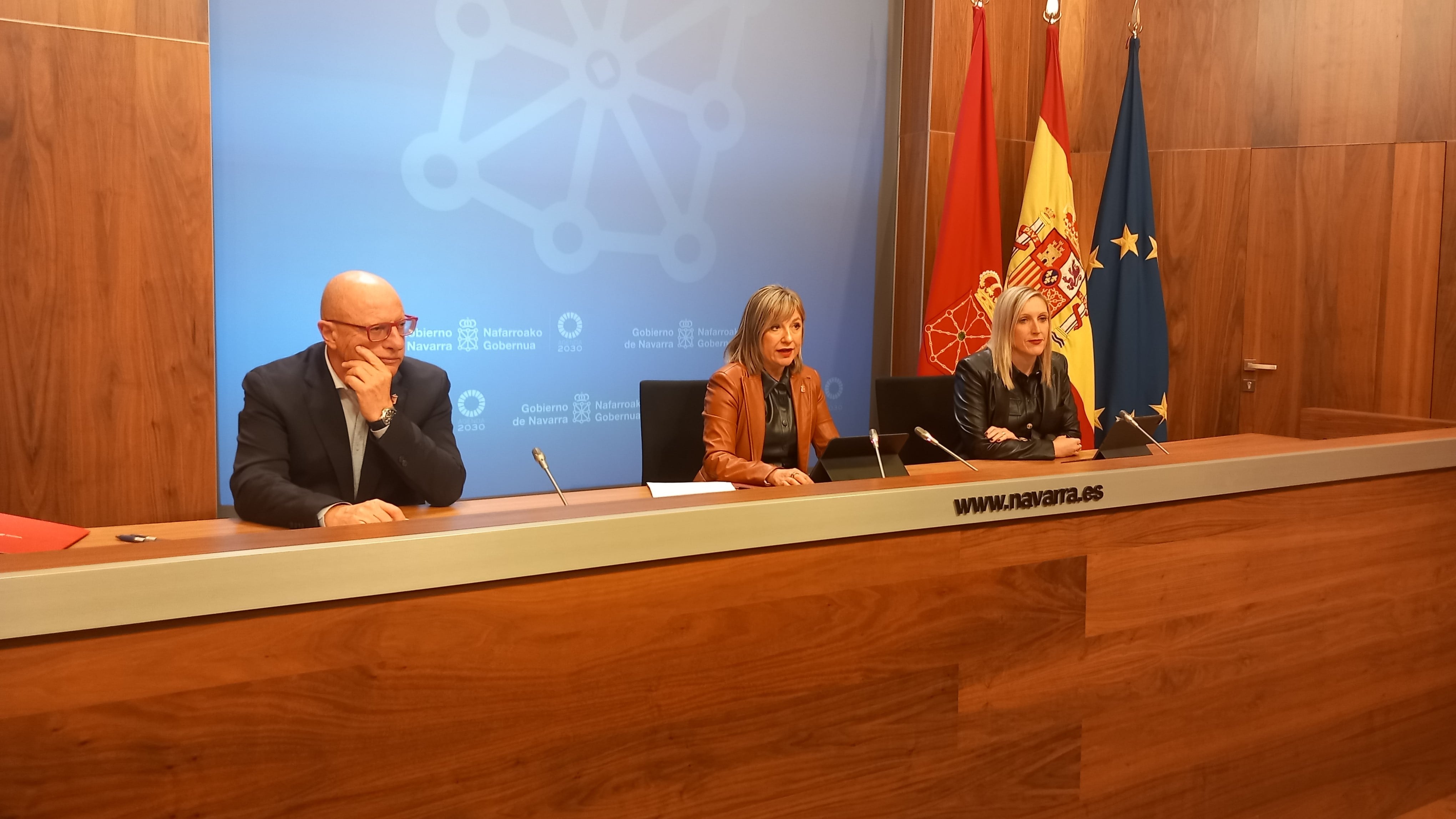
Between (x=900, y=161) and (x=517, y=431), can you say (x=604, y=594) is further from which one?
(x=900, y=161)

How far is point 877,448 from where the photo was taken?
219 cm

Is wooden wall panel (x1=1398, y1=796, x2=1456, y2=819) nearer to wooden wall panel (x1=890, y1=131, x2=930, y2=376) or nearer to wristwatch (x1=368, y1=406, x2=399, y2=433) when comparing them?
wristwatch (x1=368, y1=406, x2=399, y2=433)

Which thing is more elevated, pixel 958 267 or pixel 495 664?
pixel 958 267

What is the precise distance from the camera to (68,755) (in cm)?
112

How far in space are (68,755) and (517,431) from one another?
3392mm

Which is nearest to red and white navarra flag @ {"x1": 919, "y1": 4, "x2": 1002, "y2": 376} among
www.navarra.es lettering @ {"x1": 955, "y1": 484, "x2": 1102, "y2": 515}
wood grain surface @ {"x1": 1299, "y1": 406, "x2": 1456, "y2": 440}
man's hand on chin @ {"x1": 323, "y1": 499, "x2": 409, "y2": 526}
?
wood grain surface @ {"x1": 1299, "y1": 406, "x2": 1456, "y2": 440}

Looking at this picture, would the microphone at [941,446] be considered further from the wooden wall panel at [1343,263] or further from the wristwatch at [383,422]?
A: the wooden wall panel at [1343,263]

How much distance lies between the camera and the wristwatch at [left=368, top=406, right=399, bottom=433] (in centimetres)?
238

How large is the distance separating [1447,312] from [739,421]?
318cm

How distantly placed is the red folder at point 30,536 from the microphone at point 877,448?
1.45 m

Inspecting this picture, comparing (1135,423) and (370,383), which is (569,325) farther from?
(1135,423)

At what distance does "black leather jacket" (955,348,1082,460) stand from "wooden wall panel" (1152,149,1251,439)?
1663 millimetres

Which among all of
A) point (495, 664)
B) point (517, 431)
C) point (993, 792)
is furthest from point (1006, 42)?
point (495, 664)

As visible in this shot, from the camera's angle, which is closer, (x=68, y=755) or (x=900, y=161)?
(x=68, y=755)
